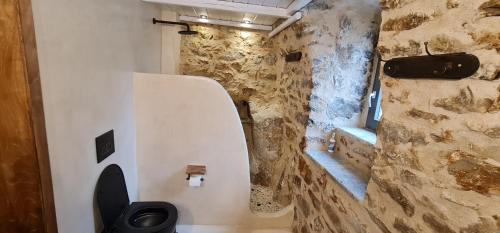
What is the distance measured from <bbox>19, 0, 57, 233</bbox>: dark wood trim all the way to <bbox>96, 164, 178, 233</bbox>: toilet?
0.38 m

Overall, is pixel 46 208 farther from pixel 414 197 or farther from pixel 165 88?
pixel 414 197

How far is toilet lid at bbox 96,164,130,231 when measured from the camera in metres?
1.18

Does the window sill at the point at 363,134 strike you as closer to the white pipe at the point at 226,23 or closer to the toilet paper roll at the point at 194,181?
the toilet paper roll at the point at 194,181

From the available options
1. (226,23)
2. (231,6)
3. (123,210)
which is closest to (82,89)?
(123,210)

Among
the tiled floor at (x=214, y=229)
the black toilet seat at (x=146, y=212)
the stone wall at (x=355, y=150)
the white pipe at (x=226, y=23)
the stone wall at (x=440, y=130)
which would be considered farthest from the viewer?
the white pipe at (x=226, y=23)

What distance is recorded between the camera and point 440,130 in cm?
71

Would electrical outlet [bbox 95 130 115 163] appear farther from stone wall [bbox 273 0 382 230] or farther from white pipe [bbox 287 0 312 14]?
white pipe [bbox 287 0 312 14]

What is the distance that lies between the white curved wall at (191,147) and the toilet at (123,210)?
25 centimetres

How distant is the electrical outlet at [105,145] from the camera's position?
1.15 m

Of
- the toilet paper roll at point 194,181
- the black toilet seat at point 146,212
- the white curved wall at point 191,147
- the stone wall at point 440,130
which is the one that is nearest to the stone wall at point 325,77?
the white curved wall at point 191,147

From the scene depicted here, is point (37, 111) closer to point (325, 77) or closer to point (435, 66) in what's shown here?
point (435, 66)

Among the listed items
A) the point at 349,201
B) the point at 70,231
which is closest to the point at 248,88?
the point at 349,201

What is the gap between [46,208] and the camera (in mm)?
777

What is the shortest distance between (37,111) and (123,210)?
929mm
